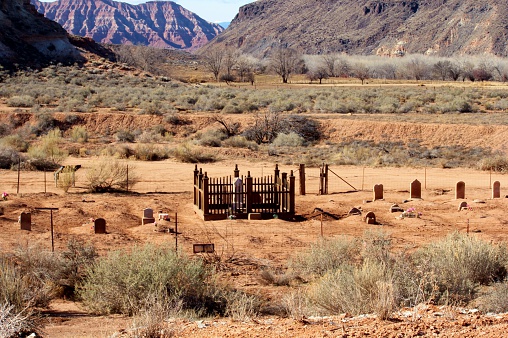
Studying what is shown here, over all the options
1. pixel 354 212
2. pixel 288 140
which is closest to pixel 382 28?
pixel 288 140

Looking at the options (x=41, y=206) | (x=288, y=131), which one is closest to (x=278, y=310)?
(x=41, y=206)

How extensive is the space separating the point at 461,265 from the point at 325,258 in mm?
2277

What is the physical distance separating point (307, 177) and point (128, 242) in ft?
39.7

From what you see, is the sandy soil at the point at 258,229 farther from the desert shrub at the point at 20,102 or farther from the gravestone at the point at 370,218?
the desert shrub at the point at 20,102

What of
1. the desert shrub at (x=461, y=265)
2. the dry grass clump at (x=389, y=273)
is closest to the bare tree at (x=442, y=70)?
the dry grass clump at (x=389, y=273)

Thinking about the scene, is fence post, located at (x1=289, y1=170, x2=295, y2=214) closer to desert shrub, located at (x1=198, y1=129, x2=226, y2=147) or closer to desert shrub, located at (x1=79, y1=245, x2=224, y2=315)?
desert shrub, located at (x1=79, y1=245, x2=224, y2=315)

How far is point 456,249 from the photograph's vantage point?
1103cm

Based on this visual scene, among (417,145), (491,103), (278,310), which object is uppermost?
(491,103)

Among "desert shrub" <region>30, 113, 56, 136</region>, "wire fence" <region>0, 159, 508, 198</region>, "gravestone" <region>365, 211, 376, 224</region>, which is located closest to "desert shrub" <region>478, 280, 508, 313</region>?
"gravestone" <region>365, 211, 376, 224</region>

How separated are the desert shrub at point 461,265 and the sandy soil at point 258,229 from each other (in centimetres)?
184

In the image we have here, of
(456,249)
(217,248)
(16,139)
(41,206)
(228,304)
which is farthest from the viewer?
(16,139)

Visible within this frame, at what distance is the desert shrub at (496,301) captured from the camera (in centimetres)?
890

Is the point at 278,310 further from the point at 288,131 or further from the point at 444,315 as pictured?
the point at 288,131

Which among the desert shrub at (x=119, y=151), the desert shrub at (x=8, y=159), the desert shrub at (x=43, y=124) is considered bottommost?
the desert shrub at (x=8, y=159)
